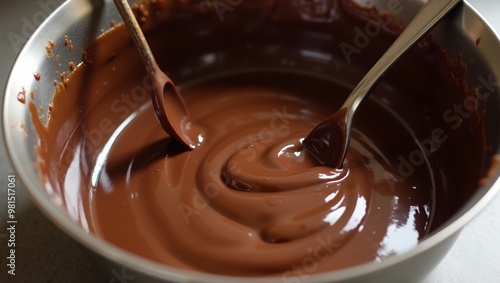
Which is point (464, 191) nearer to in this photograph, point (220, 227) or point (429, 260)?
point (429, 260)

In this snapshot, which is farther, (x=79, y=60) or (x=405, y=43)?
(x=79, y=60)

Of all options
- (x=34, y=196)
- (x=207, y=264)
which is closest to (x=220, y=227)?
(x=207, y=264)

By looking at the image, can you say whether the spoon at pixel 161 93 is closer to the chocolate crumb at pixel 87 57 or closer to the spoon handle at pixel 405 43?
the chocolate crumb at pixel 87 57

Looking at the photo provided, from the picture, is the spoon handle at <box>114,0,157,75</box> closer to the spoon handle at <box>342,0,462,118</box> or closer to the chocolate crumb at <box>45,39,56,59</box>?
the chocolate crumb at <box>45,39,56,59</box>

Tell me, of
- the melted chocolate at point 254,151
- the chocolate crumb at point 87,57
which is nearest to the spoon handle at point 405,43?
the melted chocolate at point 254,151

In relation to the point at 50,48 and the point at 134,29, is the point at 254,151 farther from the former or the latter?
the point at 50,48

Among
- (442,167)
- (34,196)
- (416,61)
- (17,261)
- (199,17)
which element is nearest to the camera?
(34,196)

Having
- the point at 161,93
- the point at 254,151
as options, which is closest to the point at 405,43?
the point at 254,151
